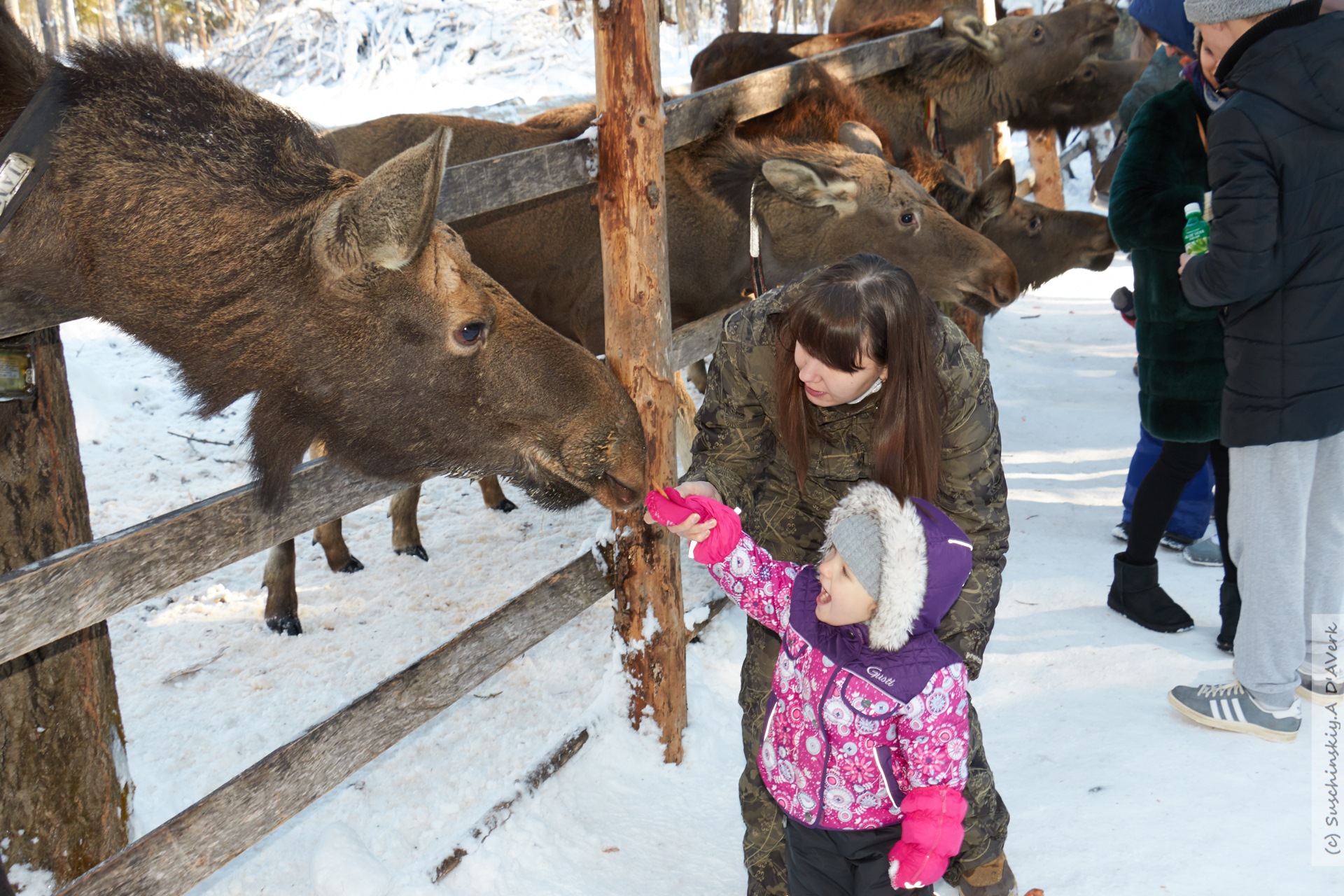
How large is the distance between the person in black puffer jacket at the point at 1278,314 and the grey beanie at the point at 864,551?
2091 mm

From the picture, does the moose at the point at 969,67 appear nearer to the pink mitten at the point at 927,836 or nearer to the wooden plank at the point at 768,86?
the wooden plank at the point at 768,86

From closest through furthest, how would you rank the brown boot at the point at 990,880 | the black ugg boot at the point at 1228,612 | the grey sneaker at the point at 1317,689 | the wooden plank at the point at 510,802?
1. the brown boot at the point at 990,880
2. the wooden plank at the point at 510,802
3. the grey sneaker at the point at 1317,689
4. the black ugg boot at the point at 1228,612

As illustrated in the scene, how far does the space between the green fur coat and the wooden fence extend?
2.14m

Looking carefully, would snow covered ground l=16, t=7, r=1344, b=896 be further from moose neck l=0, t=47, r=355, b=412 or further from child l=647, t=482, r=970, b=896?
moose neck l=0, t=47, r=355, b=412

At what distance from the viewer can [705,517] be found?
8.00ft

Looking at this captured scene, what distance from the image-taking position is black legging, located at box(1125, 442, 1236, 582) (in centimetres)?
438

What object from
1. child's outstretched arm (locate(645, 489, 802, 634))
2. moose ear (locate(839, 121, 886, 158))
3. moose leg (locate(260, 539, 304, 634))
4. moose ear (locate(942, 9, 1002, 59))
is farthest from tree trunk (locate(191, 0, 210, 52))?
child's outstretched arm (locate(645, 489, 802, 634))

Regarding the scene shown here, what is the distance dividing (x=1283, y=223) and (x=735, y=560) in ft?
7.77

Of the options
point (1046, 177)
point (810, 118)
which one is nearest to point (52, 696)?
point (810, 118)

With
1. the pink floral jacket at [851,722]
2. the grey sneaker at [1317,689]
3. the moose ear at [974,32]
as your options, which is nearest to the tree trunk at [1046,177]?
the moose ear at [974,32]

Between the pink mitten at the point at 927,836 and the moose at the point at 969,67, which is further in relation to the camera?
the moose at the point at 969,67

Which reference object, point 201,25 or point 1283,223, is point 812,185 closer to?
point 1283,223

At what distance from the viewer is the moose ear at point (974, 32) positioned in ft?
21.3

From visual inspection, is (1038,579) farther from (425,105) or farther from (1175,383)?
(425,105)
